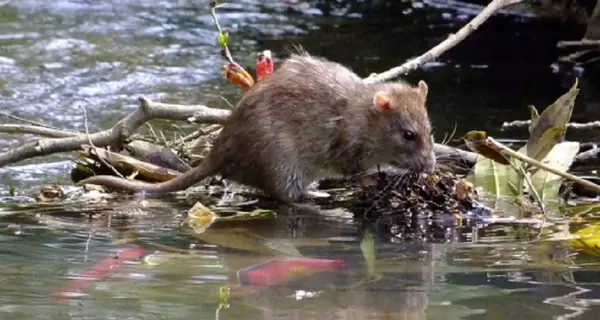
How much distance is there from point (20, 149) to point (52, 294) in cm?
249

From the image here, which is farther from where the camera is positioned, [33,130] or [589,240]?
[33,130]

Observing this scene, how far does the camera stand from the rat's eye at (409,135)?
212 inches

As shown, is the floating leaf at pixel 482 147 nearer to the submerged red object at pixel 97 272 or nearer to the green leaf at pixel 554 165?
the green leaf at pixel 554 165

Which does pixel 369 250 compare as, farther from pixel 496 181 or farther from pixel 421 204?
pixel 496 181

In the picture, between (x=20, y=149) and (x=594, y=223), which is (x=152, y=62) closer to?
(x=20, y=149)

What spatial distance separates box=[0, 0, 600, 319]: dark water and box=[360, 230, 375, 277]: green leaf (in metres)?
0.03

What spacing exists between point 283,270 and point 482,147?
1.78m

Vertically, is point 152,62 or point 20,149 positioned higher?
point 152,62

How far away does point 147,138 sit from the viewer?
674cm

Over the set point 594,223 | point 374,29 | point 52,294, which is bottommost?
point 52,294

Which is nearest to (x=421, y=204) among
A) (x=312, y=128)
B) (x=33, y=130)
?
(x=312, y=128)

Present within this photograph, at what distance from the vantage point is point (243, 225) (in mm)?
5156

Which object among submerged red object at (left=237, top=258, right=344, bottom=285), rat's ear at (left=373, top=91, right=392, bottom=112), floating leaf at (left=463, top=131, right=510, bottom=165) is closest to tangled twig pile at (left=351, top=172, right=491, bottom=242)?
floating leaf at (left=463, top=131, right=510, bottom=165)

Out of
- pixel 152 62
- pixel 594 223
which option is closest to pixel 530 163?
pixel 594 223
